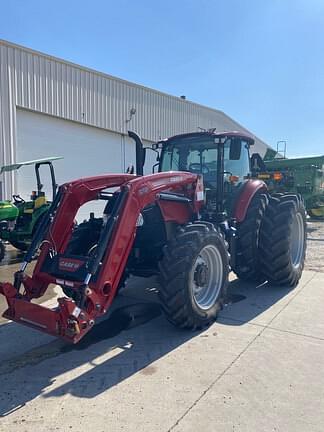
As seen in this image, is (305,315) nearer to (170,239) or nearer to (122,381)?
(170,239)

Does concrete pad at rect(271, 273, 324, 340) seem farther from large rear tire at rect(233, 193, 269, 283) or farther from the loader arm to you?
the loader arm

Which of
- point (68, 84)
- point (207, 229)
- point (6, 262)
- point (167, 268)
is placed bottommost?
point (6, 262)

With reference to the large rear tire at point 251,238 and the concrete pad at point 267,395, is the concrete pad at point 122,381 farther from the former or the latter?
the large rear tire at point 251,238

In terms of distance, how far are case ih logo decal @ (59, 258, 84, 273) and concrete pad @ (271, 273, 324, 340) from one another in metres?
2.38

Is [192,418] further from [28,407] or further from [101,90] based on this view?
[101,90]

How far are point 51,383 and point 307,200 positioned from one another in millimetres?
14408

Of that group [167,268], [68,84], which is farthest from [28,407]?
[68,84]

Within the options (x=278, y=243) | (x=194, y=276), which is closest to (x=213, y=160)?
(x=278, y=243)

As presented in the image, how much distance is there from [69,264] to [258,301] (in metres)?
2.81

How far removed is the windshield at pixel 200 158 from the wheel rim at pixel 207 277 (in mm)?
1456

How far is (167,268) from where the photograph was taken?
3.90 metres

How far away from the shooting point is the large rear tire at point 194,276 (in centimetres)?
388

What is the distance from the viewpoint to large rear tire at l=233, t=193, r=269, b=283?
559cm

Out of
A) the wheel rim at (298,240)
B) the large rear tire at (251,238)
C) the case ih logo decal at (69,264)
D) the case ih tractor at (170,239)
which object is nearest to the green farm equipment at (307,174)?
the wheel rim at (298,240)
